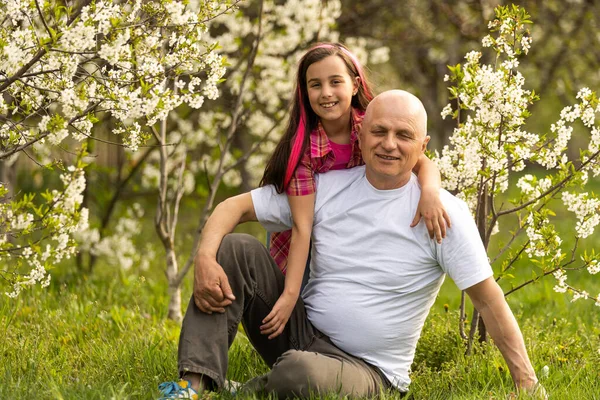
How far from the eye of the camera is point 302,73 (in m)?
3.36

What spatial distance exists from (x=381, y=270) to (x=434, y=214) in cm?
32

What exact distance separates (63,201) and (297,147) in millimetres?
1028

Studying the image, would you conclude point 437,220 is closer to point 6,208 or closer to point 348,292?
point 348,292

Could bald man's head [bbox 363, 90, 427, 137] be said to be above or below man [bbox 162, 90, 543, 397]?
above

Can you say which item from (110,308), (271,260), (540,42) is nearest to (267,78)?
(110,308)

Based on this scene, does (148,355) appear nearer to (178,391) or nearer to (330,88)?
(178,391)

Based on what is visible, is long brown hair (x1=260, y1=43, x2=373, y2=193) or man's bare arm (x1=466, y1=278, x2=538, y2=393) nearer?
man's bare arm (x1=466, y1=278, x2=538, y2=393)

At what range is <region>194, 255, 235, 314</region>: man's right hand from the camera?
287 centimetres

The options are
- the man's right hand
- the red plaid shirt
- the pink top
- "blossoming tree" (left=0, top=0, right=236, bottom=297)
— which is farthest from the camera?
the pink top

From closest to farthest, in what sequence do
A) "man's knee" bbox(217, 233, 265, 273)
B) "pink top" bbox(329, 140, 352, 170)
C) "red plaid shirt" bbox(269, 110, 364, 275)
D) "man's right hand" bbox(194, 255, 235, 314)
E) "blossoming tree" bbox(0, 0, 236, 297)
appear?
"blossoming tree" bbox(0, 0, 236, 297), "man's right hand" bbox(194, 255, 235, 314), "man's knee" bbox(217, 233, 265, 273), "red plaid shirt" bbox(269, 110, 364, 275), "pink top" bbox(329, 140, 352, 170)

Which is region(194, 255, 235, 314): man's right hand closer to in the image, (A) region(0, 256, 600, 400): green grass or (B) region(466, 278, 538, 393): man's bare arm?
(A) region(0, 256, 600, 400): green grass

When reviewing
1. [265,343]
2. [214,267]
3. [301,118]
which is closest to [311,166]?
[301,118]

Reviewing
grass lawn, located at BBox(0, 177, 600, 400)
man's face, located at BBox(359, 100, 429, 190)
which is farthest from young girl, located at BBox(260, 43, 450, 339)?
grass lawn, located at BBox(0, 177, 600, 400)

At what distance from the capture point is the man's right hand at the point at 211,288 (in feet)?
9.43
